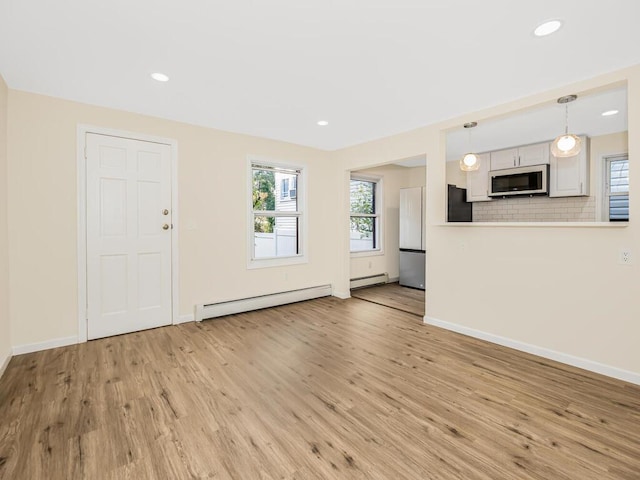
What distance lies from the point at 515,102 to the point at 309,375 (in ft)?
10.6

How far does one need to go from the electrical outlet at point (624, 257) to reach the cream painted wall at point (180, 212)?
3486 mm

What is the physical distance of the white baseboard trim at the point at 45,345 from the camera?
2.96 meters

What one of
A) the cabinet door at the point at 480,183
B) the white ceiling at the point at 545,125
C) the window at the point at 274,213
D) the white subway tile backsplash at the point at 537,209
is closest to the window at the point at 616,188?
the white subway tile backsplash at the point at 537,209

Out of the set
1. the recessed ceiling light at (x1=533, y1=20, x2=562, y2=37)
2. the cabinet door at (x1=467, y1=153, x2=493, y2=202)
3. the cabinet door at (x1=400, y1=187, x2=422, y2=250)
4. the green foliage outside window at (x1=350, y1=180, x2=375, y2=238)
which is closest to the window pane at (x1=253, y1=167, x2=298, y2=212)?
the green foliage outside window at (x1=350, y1=180, x2=375, y2=238)

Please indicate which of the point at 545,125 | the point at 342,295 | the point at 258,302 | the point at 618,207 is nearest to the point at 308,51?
the point at 258,302

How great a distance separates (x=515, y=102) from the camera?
10.2 feet

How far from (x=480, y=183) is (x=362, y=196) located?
2.14 m

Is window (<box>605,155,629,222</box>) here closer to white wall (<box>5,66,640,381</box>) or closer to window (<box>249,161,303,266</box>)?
white wall (<box>5,66,640,381</box>)

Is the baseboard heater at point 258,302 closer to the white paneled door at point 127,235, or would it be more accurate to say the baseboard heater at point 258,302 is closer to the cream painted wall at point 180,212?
the cream painted wall at point 180,212

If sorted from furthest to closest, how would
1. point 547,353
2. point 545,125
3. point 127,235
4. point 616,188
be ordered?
1. point 616,188
2. point 545,125
3. point 127,235
4. point 547,353

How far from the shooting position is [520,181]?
492 cm

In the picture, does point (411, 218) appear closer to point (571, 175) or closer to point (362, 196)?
point (362, 196)

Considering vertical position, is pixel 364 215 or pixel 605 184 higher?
pixel 605 184

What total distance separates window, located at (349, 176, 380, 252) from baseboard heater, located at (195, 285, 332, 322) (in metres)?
1.38
